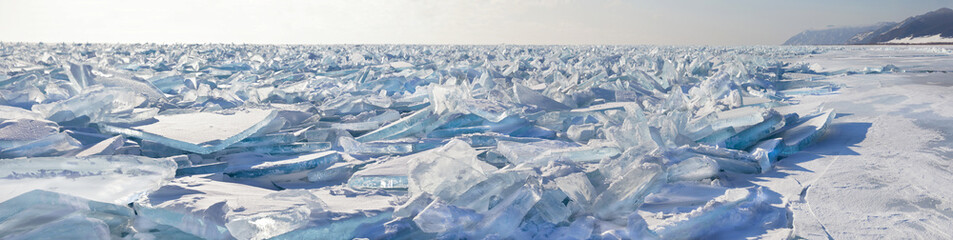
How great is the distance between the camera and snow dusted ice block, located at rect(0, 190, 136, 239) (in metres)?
1.01

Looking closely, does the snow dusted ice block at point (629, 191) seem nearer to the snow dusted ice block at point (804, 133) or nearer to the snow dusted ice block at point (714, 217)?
the snow dusted ice block at point (714, 217)

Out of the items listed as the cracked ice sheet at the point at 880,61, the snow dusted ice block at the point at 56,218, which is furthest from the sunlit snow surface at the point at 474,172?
the cracked ice sheet at the point at 880,61

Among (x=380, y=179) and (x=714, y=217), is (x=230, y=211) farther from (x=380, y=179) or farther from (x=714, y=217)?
(x=714, y=217)

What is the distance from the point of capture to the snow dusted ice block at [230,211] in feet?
3.62

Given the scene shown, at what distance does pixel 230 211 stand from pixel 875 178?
6.02 ft

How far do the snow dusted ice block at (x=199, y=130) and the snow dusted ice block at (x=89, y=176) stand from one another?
56 centimetres

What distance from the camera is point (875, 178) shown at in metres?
1.54

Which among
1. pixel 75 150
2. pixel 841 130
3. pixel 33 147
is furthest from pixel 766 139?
pixel 33 147

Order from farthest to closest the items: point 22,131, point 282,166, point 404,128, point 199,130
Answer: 1. point 404,128
2. point 199,130
3. point 22,131
4. point 282,166

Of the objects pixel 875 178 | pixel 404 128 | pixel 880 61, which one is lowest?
pixel 880 61

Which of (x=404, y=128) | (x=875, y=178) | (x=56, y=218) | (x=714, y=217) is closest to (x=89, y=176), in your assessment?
(x=56, y=218)

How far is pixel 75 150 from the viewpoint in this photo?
188 centimetres

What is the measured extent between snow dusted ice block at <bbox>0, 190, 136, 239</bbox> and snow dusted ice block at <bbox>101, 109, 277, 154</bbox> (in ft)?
2.68

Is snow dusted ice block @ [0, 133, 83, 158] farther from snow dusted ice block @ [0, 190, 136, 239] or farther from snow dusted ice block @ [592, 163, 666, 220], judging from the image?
snow dusted ice block @ [592, 163, 666, 220]
